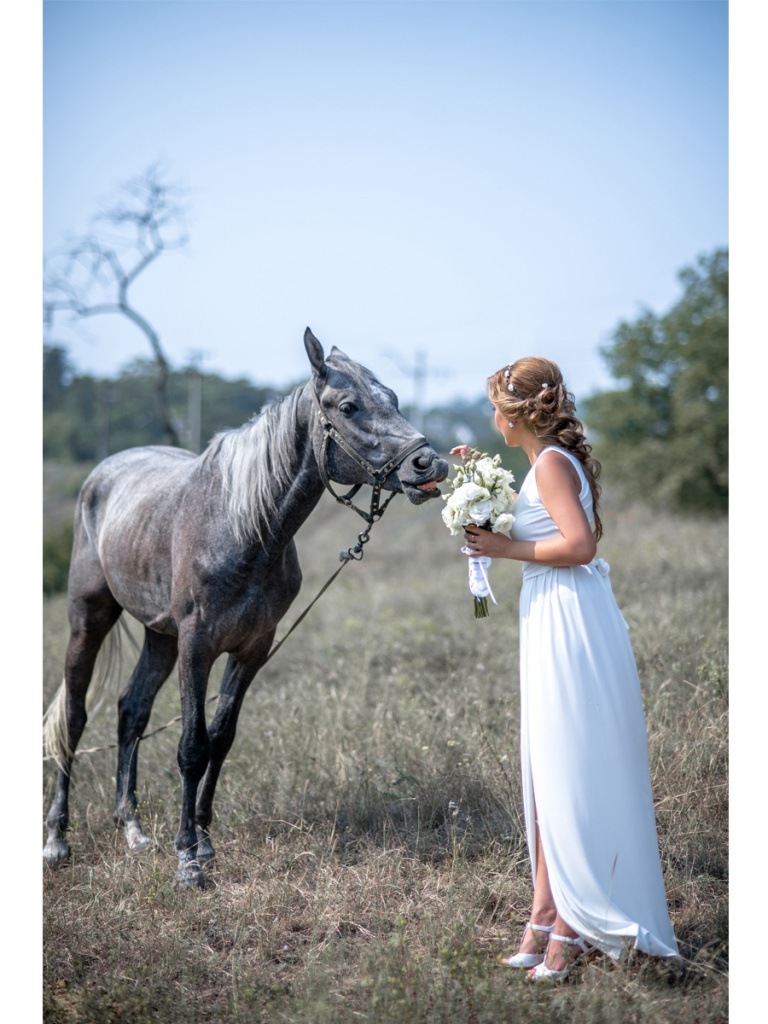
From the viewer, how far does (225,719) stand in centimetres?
394

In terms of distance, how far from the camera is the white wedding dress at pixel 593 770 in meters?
2.66

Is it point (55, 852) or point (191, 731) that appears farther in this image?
point (55, 852)

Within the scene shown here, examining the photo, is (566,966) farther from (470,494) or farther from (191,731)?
(191,731)

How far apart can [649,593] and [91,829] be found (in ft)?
18.4

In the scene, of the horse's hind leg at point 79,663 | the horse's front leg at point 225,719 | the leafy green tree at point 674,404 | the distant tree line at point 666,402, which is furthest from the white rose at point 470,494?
the leafy green tree at point 674,404

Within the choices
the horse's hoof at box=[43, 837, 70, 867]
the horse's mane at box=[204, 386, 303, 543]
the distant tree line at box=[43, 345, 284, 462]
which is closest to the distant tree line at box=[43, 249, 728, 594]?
the distant tree line at box=[43, 345, 284, 462]

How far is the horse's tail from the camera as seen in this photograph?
15.1 feet

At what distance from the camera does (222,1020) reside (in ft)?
8.68

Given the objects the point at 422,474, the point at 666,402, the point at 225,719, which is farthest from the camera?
the point at 666,402

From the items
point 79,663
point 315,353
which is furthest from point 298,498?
point 79,663

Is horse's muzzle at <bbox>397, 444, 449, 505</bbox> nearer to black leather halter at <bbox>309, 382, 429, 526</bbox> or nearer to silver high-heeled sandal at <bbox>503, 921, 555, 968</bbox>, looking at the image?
black leather halter at <bbox>309, 382, 429, 526</bbox>

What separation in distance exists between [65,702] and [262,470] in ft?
7.19
